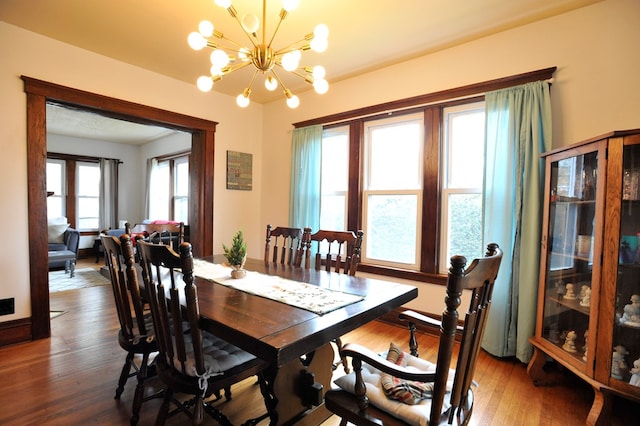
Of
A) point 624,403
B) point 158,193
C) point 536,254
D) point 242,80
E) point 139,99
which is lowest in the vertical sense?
point 624,403

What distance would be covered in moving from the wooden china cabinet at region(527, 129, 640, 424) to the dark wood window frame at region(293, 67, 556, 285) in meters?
0.92

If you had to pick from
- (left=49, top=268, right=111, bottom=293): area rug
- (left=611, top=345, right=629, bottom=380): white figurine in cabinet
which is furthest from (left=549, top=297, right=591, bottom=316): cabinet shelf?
(left=49, top=268, right=111, bottom=293): area rug

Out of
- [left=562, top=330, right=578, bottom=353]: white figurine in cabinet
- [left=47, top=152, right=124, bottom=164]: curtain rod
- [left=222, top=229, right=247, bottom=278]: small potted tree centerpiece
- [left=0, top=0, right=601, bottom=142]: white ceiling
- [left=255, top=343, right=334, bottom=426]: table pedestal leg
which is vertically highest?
[left=0, top=0, right=601, bottom=142]: white ceiling

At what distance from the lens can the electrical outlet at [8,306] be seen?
2.62 metres

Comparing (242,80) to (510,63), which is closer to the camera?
(510,63)

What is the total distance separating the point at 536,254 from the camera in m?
2.34

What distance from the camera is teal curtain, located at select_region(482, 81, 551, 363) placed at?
2348 millimetres

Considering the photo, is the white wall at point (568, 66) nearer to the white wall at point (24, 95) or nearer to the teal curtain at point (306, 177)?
the teal curtain at point (306, 177)

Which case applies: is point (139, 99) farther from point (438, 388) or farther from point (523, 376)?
point (523, 376)

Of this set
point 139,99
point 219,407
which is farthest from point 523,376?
point 139,99

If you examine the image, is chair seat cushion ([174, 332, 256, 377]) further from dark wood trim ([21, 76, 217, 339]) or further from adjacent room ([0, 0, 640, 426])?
dark wood trim ([21, 76, 217, 339])

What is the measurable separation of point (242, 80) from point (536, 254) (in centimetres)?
333

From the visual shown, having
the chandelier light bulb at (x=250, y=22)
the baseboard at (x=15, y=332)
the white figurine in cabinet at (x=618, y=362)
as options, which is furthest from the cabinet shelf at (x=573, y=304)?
the baseboard at (x=15, y=332)

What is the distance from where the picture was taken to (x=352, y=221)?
11.6 ft
